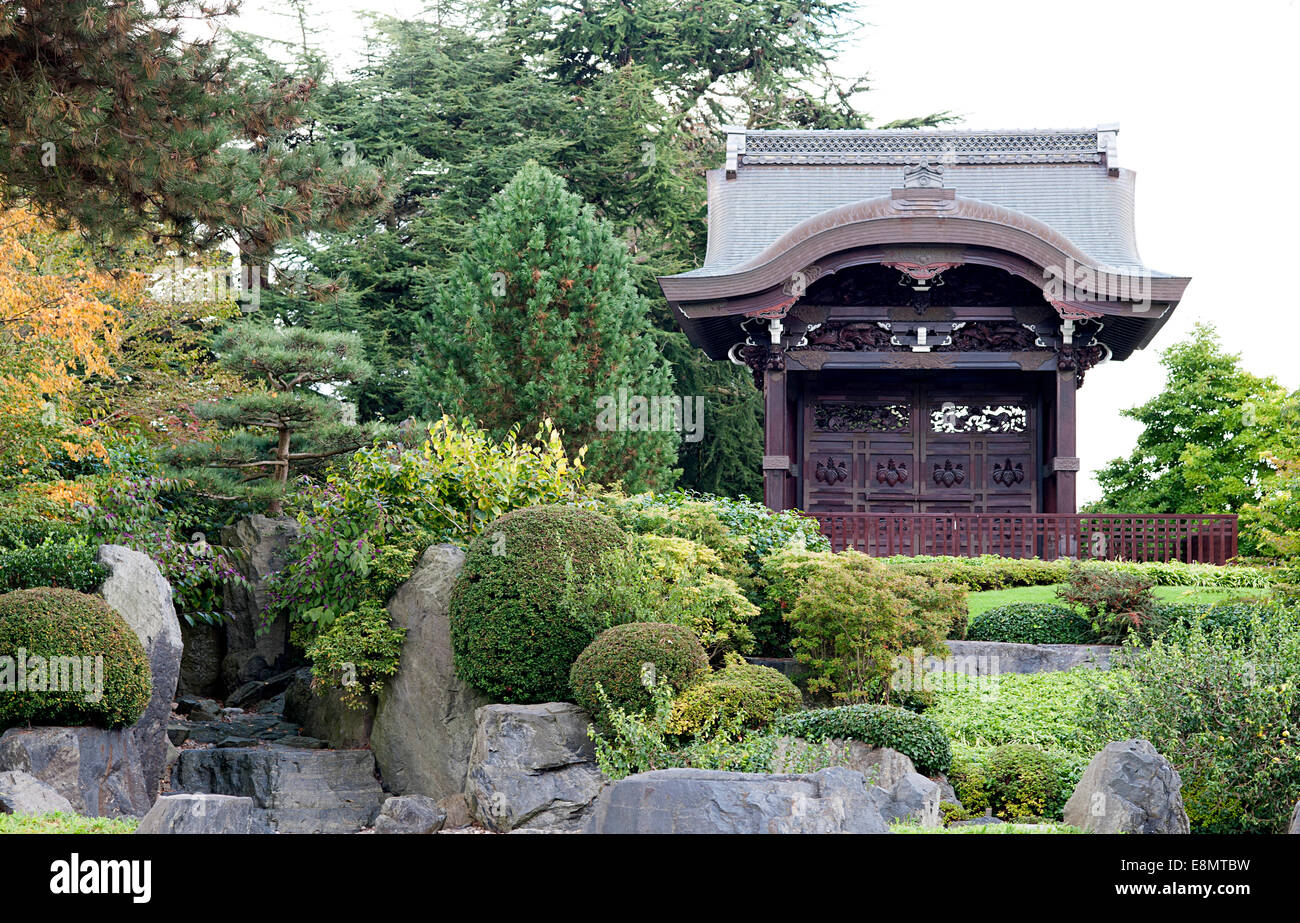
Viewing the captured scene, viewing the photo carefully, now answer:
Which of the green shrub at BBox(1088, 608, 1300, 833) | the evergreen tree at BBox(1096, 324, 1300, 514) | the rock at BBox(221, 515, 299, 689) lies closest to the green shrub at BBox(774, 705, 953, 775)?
the green shrub at BBox(1088, 608, 1300, 833)

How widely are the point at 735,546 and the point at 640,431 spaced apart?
6243mm

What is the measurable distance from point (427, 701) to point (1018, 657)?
588cm

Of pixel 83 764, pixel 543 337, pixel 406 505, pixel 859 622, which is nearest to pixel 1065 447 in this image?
pixel 543 337

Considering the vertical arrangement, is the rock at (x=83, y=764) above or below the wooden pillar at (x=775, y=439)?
below

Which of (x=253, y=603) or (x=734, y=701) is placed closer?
(x=734, y=701)

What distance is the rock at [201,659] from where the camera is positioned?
50.6 feet

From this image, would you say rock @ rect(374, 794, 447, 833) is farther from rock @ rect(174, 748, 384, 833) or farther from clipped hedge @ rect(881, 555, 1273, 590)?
clipped hedge @ rect(881, 555, 1273, 590)

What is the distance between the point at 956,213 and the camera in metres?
17.7

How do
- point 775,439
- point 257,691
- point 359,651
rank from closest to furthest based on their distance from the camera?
1. point 359,651
2. point 257,691
3. point 775,439

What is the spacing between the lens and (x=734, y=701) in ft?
32.5

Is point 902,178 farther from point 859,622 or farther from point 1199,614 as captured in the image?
point 859,622

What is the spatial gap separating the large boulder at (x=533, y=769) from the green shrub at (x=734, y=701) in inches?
31.3

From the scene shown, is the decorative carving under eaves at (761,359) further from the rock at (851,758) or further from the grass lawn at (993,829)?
the grass lawn at (993,829)

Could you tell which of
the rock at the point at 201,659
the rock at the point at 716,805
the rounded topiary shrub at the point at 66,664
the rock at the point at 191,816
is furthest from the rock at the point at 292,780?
the rock at the point at 716,805
